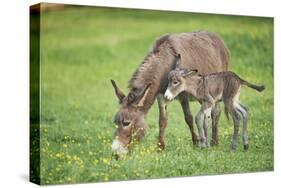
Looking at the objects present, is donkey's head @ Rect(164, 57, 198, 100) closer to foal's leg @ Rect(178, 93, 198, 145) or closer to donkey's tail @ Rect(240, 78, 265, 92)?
foal's leg @ Rect(178, 93, 198, 145)

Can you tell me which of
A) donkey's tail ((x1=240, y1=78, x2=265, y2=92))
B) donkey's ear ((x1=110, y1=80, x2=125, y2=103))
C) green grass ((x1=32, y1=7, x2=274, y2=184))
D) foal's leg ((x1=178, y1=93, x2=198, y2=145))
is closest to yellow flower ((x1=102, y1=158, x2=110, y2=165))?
green grass ((x1=32, y1=7, x2=274, y2=184))

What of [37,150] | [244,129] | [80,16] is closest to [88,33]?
[80,16]

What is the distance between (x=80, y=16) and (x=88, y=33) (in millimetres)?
313

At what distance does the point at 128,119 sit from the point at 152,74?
750mm

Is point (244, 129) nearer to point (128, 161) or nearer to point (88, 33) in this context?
point (128, 161)

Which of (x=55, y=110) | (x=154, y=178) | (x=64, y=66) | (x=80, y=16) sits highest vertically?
(x=80, y=16)

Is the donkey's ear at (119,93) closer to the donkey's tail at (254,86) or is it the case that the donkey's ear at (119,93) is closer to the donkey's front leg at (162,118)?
the donkey's front leg at (162,118)

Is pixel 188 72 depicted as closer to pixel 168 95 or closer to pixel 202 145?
pixel 168 95

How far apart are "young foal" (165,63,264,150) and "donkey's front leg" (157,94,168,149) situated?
0.39 ft

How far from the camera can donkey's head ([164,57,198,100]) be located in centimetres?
1001

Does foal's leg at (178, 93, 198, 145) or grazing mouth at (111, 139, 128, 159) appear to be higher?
foal's leg at (178, 93, 198, 145)

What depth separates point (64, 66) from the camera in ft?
31.4

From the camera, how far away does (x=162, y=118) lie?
10.1m

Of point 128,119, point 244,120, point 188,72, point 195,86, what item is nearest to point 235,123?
point 244,120
